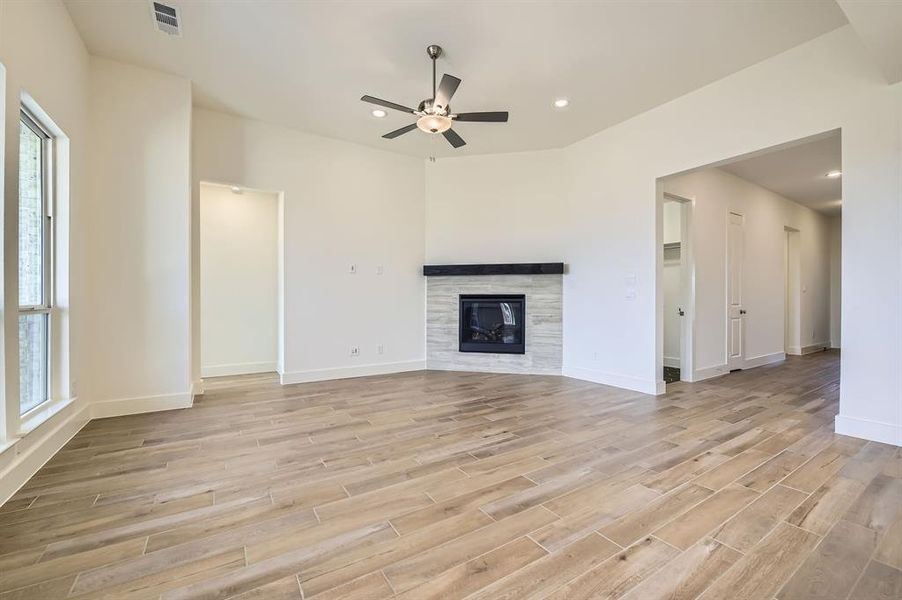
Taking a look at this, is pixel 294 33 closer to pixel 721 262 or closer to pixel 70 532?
pixel 70 532

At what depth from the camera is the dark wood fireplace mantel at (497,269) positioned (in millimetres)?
5418

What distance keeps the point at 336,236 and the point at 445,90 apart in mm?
2849

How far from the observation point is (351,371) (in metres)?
5.30

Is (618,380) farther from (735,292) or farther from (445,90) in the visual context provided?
(445,90)

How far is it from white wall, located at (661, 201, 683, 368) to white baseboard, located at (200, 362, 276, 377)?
641 cm

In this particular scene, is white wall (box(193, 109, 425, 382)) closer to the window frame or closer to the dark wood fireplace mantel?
the dark wood fireplace mantel

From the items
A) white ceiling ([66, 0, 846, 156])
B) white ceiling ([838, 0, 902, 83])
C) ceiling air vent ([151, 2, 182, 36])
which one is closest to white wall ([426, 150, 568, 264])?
white ceiling ([66, 0, 846, 156])

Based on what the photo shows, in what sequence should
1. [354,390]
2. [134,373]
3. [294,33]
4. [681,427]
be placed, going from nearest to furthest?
1. [294,33]
2. [681,427]
3. [134,373]
4. [354,390]

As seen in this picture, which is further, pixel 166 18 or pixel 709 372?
pixel 709 372

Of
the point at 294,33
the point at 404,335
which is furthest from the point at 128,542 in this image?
the point at 404,335

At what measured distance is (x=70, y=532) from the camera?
71.7 inches

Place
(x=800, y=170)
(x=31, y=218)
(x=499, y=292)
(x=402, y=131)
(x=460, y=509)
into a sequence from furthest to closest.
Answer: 1. (x=499, y=292)
2. (x=800, y=170)
3. (x=402, y=131)
4. (x=31, y=218)
5. (x=460, y=509)

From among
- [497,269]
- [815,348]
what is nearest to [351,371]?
[497,269]

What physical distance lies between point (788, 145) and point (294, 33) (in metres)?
4.32
